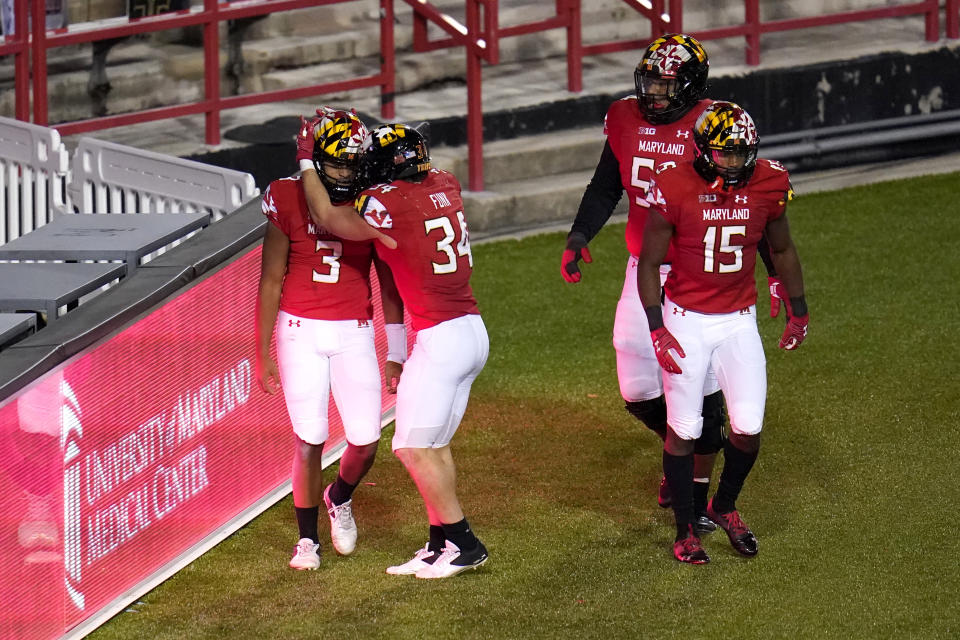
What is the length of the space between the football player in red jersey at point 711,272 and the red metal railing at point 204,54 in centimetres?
571

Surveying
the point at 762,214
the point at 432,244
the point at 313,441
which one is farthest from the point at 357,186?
the point at 762,214

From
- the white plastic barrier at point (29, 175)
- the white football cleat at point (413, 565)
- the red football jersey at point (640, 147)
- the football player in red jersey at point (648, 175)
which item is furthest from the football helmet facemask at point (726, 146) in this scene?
the white plastic barrier at point (29, 175)

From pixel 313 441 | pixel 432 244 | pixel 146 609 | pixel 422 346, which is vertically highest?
pixel 432 244

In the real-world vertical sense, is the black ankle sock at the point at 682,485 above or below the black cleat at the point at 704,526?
above

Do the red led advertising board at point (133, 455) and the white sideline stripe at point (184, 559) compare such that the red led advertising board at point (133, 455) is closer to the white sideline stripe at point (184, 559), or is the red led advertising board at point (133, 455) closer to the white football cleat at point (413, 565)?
the white sideline stripe at point (184, 559)

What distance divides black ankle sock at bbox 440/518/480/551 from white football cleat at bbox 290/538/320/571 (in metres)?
0.56

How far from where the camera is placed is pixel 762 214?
627 centimetres

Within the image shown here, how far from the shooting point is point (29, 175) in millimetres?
8766

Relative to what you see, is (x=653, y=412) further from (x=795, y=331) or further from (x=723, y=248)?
(x=723, y=248)

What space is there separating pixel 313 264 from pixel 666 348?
1413 millimetres

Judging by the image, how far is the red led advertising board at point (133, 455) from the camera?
18.0 ft

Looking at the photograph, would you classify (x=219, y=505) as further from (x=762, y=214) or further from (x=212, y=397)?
(x=762, y=214)

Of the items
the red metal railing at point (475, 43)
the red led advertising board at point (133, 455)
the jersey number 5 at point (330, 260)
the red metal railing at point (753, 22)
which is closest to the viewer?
the red led advertising board at point (133, 455)

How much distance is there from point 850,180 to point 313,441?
7727mm
